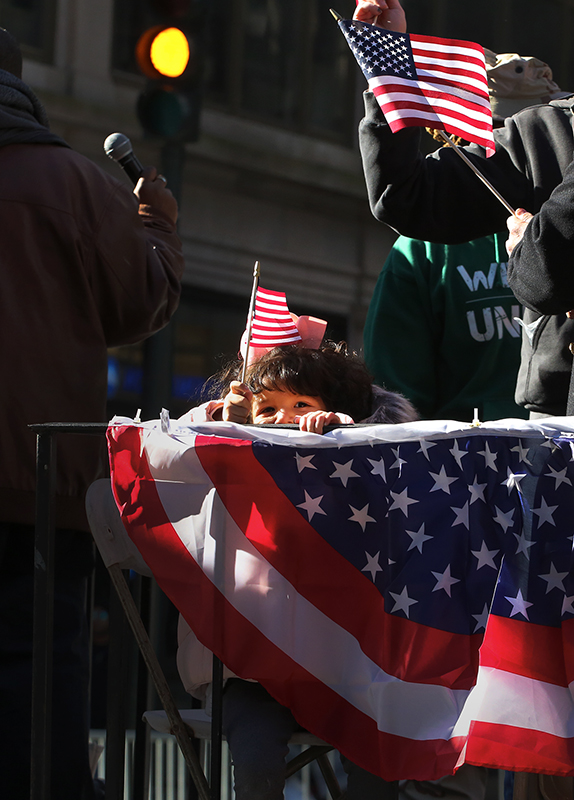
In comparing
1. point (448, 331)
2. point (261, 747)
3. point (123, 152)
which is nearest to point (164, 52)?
point (123, 152)

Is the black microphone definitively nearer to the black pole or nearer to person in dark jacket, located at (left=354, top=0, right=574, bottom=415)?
person in dark jacket, located at (left=354, top=0, right=574, bottom=415)

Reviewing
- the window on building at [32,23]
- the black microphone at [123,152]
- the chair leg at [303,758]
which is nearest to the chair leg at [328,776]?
the chair leg at [303,758]

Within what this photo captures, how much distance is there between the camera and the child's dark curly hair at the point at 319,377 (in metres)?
3.13

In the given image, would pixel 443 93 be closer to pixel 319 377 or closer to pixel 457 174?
pixel 457 174

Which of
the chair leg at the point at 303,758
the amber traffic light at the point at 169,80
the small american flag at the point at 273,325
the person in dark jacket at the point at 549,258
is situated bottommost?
the chair leg at the point at 303,758

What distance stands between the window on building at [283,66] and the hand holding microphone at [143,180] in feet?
30.1

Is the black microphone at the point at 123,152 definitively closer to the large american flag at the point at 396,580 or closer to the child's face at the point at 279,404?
the child's face at the point at 279,404

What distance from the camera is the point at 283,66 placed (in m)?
13.2

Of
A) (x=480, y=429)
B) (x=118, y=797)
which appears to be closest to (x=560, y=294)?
(x=480, y=429)

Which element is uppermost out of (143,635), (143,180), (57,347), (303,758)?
(143,180)

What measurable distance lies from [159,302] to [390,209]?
0.79 meters

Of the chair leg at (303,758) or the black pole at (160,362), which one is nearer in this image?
the chair leg at (303,758)

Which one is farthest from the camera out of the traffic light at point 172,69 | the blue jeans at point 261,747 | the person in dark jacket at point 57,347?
the traffic light at point 172,69

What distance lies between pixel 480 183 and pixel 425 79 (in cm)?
46
